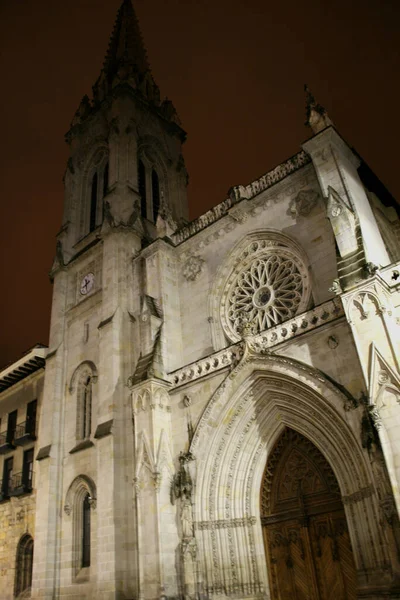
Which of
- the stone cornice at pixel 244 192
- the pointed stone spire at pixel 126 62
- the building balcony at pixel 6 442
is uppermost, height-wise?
the pointed stone spire at pixel 126 62

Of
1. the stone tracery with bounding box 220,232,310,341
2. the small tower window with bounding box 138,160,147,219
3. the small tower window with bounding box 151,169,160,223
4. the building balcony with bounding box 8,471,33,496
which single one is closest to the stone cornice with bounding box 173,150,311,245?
the stone tracery with bounding box 220,232,310,341

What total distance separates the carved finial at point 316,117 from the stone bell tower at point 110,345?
6.32m

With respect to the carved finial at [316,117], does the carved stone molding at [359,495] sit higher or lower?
lower

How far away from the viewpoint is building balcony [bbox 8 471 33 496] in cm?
2022

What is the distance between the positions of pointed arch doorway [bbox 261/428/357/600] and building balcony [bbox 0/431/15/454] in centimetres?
1397

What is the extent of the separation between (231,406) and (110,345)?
563 cm

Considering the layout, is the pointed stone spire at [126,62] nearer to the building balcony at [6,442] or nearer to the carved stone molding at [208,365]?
the carved stone molding at [208,365]

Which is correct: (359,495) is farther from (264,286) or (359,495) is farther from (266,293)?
(264,286)

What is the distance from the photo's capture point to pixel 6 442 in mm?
22938

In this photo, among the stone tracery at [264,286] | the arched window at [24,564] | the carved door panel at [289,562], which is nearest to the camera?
the carved door panel at [289,562]

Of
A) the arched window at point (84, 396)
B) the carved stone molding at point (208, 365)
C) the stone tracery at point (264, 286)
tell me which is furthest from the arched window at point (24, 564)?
the stone tracery at point (264, 286)

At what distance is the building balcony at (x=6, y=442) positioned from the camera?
22.6 meters

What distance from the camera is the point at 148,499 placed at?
13.0 m

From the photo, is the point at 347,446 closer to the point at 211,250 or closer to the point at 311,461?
the point at 311,461
